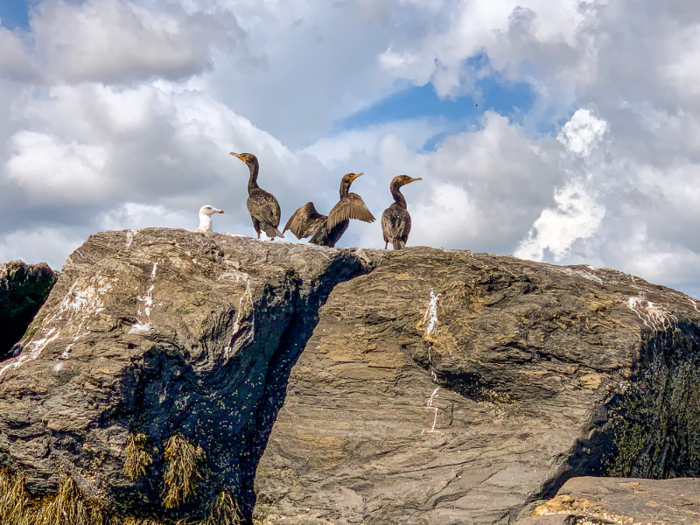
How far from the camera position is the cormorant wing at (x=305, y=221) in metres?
11.8

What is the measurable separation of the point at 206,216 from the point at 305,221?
6.51 ft

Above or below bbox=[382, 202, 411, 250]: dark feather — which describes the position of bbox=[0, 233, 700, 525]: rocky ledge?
below

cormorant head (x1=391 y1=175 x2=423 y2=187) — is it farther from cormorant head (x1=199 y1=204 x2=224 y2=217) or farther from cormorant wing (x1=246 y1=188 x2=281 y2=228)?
cormorant head (x1=199 y1=204 x2=224 y2=217)

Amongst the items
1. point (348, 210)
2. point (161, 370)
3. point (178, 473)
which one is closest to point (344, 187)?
point (348, 210)

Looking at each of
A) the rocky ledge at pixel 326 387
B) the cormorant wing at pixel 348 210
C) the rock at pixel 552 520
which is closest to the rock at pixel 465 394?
the rocky ledge at pixel 326 387

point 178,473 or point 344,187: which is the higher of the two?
point 344,187

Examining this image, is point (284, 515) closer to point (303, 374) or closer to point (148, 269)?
point (303, 374)

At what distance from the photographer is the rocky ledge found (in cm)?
786

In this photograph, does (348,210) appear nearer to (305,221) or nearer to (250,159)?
(305,221)

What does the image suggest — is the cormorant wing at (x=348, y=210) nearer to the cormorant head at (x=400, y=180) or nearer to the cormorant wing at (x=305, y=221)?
the cormorant wing at (x=305, y=221)

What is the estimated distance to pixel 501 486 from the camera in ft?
26.4

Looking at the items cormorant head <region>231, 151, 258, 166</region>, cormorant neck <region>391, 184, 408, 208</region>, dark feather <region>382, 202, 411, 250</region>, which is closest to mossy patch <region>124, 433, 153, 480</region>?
dark feather <region>382, 202, 411, 250</region>

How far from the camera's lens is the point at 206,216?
10.9 meters

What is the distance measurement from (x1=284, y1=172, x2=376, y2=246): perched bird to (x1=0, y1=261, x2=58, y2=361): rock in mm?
4539
